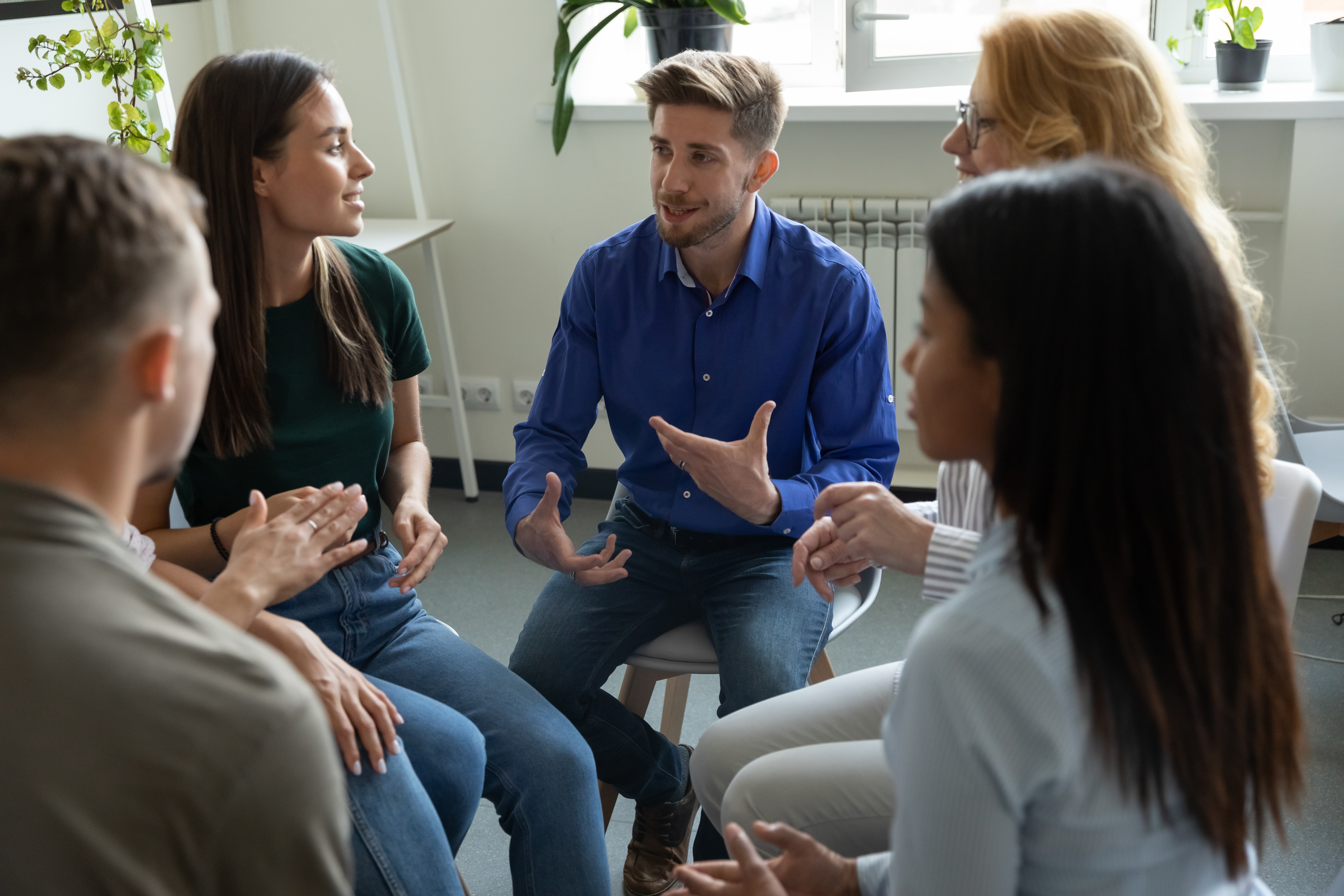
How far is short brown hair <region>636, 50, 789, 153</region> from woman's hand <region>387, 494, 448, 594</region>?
775 mm

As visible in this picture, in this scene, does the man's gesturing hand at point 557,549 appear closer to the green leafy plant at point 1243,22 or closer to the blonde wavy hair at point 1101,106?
the blonde wavy hair at point 1101,106

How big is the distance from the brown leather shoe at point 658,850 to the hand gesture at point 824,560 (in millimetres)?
512

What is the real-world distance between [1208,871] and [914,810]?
0.74 feet

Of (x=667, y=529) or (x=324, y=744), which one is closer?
(x=324, y=744)

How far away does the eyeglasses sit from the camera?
143cm

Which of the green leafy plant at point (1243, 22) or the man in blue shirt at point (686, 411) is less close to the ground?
the green leafy plant at point (1243, 22)

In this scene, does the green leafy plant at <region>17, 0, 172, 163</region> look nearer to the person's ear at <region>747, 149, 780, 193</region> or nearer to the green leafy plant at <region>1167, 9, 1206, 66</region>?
the person's ear at <region>747, 149, 780, 193</region>

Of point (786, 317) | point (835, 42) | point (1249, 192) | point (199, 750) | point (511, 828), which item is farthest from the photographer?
point (835, 42)

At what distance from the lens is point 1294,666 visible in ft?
2.77

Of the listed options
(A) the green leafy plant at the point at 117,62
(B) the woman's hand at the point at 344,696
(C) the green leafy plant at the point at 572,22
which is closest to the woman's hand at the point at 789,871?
(B) the woman's hand at the point at 344,696

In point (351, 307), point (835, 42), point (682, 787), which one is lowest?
point (682, 787)

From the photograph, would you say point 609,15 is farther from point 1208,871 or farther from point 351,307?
point 1208,871

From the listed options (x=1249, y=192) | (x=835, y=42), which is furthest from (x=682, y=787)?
(x=835, y=42)

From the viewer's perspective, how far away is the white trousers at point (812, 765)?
124cm
